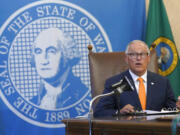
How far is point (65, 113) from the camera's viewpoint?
3.79 metres

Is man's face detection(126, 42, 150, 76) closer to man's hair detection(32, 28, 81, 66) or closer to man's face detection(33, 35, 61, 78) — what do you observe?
man's hair detection(32, 28, 81, 66)

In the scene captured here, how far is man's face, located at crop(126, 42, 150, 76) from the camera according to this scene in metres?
3.04

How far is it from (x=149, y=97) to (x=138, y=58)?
1.10 ft

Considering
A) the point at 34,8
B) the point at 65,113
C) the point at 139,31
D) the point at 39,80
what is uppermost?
the point at 34,8

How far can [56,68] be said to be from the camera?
3744 millimetres

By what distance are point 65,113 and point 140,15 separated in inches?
50.2

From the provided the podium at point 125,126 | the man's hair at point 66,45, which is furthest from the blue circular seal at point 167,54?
the podium at point 125,126

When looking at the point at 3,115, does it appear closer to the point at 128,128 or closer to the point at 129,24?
the point at 129,24

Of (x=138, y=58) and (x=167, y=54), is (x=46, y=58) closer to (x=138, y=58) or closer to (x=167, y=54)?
(x=138, y=58)

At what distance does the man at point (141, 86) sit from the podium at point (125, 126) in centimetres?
81

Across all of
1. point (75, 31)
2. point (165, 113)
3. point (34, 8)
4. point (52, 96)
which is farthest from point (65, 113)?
point (165, 113)

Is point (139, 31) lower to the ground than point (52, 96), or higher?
higher

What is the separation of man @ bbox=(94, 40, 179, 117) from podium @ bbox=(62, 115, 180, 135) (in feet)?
2.66

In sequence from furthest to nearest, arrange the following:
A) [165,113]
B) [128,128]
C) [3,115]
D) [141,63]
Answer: [3,115] < [141,63] < [165,113] < [128,128]
